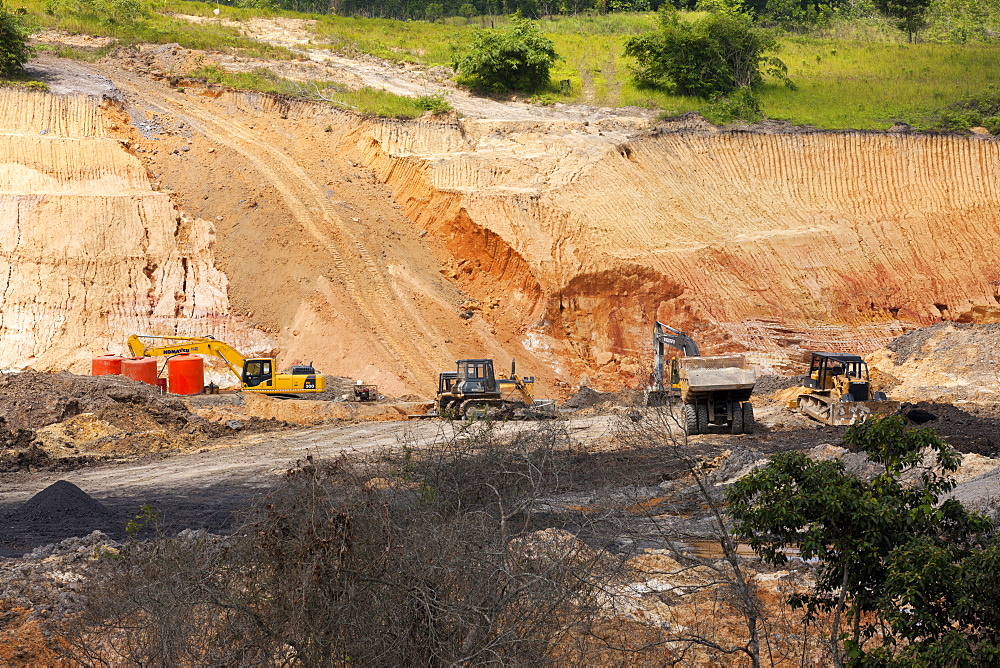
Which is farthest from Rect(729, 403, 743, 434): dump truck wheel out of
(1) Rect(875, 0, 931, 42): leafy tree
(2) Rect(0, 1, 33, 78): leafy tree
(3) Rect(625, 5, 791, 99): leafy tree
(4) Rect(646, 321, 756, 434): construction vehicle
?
(1) Rect(875, 0, 931, 42): leafy tree

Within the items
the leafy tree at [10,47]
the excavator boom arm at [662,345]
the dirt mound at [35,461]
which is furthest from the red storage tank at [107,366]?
the leafy tree at [10,47]

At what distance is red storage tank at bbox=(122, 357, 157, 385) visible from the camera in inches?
1055

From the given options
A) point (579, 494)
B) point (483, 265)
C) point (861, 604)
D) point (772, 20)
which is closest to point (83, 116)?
point (483, 265)

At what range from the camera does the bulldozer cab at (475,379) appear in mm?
23453

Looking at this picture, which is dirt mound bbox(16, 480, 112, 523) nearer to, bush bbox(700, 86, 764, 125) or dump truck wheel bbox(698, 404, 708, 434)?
dump truck wheel bbox(698, 404, 708, 434)

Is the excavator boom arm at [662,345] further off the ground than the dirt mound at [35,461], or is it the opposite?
the excavator boom arm at [662,345]

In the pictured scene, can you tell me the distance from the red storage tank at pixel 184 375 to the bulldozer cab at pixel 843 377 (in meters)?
17.1

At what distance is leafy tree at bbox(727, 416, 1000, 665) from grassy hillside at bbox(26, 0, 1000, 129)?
34.4 metres

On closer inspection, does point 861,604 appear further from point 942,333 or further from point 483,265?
point 483,265

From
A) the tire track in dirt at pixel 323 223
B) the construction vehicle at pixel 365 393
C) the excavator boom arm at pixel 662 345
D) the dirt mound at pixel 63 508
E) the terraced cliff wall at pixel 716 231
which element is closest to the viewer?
the dirt mound at pixel 63 508

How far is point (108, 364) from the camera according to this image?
27.1 meters

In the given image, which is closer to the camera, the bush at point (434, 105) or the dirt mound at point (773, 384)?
the dirt mound at point (773, 384)

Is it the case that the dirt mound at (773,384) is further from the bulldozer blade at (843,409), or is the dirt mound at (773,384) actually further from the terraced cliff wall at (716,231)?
the bulldozer blade at (843,409)

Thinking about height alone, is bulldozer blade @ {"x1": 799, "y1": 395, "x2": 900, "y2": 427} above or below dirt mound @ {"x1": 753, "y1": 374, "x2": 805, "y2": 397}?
above
